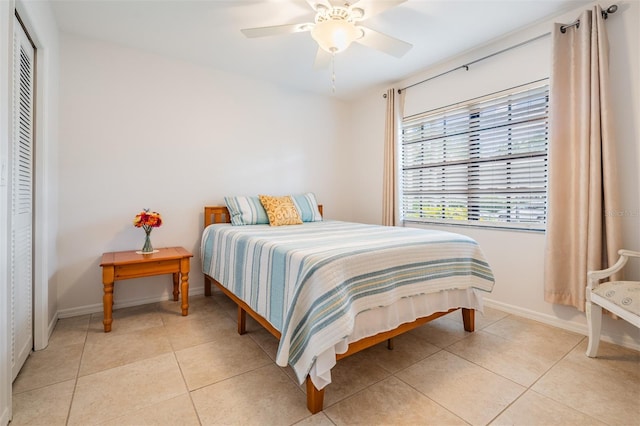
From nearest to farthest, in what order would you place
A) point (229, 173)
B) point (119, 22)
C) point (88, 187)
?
point (119, 22)
point (88, 187)
point (229, 173)

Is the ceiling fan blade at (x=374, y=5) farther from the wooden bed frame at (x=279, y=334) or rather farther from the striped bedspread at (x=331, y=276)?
the wooden bed frame at (x=279, y=334)

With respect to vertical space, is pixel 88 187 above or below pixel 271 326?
above

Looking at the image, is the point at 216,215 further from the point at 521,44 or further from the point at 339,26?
the point at 521,44

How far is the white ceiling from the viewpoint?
7.23 feet

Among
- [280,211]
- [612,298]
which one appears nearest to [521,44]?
[612,298]

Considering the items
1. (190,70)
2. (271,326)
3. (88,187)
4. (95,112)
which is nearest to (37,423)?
(271,326)

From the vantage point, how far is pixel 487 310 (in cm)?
273

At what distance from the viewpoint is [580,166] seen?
2121 mm

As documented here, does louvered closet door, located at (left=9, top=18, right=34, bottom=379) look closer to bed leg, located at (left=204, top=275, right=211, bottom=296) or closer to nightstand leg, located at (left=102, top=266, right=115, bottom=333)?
nightstand leg, located at (left=102, top=266, right=115, bottom=333)

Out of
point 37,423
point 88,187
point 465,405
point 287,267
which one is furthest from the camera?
point 88,187

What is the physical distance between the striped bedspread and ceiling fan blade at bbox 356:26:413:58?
136 cm

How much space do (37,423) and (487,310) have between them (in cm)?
317

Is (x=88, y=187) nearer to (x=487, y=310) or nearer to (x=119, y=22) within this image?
(x=119, y=22)

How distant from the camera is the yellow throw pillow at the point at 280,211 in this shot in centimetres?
306
